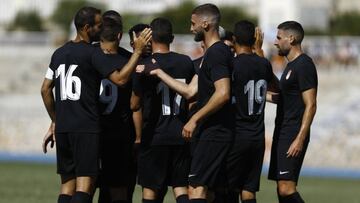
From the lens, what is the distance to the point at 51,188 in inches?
826

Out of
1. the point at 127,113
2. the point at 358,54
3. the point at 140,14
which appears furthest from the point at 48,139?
the point at 140,14

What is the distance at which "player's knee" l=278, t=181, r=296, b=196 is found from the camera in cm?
1390

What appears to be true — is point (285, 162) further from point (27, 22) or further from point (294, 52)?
point (27, 22)

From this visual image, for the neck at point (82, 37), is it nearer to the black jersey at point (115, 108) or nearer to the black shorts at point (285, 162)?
the black jersey at point (115, 108)

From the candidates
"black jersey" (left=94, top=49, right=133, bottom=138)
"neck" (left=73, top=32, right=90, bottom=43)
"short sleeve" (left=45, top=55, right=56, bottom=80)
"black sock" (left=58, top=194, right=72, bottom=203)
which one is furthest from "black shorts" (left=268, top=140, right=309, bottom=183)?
"short sleeve" (left=45, top=55, right=56, bottom=80)

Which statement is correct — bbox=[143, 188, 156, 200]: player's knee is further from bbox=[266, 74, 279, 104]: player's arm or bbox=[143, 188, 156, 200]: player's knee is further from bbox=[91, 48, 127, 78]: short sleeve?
bbox=[266, 74, 279, 104]: player's arm

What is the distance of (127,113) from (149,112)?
39cm

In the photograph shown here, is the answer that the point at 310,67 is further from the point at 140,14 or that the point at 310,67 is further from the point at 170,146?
the point at 140,14

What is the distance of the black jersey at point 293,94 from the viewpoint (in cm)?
1384

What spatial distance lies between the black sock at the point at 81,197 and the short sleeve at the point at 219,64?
1844mm

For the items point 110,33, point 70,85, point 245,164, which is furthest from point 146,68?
point 245,164

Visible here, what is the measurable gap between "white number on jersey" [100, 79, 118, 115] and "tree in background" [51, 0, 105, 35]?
64.4 m

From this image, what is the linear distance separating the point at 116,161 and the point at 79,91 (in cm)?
104

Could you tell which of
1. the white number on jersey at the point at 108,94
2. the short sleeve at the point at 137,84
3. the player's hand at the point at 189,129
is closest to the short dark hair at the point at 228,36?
the short sleeve at the point at 137,84
